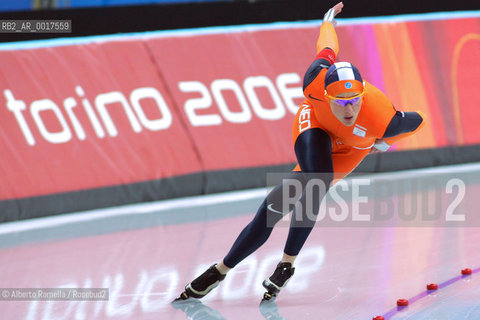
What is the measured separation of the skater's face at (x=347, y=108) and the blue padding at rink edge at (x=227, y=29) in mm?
3489

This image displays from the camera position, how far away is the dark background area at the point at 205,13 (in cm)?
662

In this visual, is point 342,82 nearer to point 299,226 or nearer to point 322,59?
point 322,59

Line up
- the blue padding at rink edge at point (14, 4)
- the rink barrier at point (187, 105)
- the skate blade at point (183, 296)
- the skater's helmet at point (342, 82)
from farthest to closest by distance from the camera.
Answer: the blue padding at rink edge at point (14, 4), the rink barrier at point (187, 105), the skate blade at point (183, 296), the skater's helmet at point (342, 82)

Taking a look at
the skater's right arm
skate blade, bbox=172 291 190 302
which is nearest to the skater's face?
the skater's right arm

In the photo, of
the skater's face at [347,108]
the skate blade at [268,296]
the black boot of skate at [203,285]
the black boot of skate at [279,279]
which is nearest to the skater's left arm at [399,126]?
the skater's face at [347,108]

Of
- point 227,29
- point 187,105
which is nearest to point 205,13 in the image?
point 227,29

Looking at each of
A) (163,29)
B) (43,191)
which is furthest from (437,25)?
(43,191)

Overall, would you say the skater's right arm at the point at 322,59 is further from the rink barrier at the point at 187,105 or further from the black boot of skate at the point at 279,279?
the rink barrier at the point at 187,105

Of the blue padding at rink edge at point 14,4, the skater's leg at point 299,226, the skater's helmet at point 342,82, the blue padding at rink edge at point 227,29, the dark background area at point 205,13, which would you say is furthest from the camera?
the blue padding at rink edge at point 14,4

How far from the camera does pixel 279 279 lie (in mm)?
3934

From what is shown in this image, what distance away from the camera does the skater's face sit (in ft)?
12.0

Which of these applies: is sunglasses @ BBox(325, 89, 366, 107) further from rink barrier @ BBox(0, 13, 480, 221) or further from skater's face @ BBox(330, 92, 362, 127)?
rink barrier @ BBox(0, 13, 480, 221)

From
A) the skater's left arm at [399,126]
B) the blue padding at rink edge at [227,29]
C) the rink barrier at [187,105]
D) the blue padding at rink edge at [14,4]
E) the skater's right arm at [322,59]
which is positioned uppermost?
the skater's right arm at [322,59]

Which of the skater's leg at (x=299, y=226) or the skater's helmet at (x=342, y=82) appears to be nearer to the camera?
the skater's helmet at (x=342, y=82)
